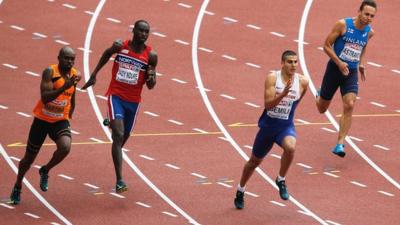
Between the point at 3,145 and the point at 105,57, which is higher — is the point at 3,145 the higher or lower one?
the lower one

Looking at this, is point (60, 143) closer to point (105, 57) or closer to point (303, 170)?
point (105, 57)

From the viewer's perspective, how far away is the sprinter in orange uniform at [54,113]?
54.7 feet

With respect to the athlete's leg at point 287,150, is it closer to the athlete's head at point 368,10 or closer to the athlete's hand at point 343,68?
the athlete's hand at point 343,68

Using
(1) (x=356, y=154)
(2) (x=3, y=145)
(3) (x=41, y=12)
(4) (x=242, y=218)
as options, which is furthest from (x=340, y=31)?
(3) (x=41, y=12)

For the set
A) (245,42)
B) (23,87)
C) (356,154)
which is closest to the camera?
(356,154)

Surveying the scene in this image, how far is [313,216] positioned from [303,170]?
5.32ft

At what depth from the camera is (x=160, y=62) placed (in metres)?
22.1

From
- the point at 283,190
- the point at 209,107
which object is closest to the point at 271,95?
the point at 283,190

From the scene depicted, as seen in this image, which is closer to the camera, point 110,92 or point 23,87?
point 110,92

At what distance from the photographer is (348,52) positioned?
18.9 m

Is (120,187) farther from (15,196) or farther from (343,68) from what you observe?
(343,68)

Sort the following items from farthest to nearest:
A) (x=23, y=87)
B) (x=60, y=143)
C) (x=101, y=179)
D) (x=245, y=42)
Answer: (x=245, y=42), (x=23, y=87), (x=101, y=179), (x=60, y=143)

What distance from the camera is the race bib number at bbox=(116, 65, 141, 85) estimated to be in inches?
685

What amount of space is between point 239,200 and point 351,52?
2.86 meters
